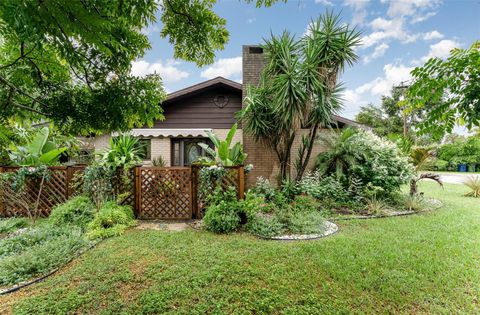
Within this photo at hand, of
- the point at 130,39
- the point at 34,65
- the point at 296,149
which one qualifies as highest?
the point at 130,39

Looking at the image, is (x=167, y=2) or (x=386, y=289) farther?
(x=167, y=2)

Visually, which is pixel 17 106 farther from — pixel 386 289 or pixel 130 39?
pixel 386 289

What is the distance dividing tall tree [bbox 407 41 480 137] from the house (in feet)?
26.6

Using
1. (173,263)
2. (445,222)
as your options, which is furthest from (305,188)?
(173,263)

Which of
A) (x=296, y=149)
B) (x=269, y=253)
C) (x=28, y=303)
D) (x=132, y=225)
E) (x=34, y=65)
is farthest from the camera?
(x=296, y=149)

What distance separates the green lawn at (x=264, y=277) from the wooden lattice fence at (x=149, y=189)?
177 cm

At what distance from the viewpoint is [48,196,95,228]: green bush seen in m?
5.88

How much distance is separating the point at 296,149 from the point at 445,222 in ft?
18.7

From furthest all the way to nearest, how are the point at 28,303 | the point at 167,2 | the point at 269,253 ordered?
the point at 269,253 → the point at 167,2 → the point at 28,303

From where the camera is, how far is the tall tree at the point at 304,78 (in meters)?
7.71

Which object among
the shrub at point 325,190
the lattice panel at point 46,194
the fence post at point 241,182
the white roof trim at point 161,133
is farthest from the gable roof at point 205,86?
the shrub at point 325,190

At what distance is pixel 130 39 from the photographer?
3.46 metres

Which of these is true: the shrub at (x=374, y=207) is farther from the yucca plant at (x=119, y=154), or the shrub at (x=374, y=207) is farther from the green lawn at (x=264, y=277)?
the yucca plant at (x=119, y=154)

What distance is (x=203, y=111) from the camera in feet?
35.7
